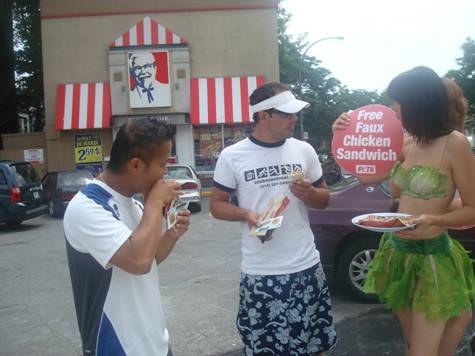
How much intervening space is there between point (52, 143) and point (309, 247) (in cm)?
1879

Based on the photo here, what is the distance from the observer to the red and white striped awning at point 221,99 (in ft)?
62.3

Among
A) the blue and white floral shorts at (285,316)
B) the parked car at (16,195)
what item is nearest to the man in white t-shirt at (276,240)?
the blue and white floral shorts at (285,316)

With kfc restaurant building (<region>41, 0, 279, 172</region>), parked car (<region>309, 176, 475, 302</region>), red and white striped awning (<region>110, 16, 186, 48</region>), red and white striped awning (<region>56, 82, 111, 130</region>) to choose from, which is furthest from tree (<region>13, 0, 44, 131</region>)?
parked car (<region>309, 176, 475, 302</region>)

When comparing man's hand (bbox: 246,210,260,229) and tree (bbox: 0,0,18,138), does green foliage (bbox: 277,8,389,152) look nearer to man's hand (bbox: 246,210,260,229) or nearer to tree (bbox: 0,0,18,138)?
tree (bbox: 0,0,18,138)

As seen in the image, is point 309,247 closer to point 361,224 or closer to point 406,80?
point 361,224

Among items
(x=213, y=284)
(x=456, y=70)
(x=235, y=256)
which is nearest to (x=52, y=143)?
(x=235, y=256)

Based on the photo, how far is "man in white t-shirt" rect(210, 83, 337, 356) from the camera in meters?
2.79

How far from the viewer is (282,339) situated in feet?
9.15

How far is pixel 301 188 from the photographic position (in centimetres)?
272

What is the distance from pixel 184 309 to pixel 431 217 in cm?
365

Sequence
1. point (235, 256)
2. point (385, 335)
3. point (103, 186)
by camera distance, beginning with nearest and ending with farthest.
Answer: point (103, 186) → point (385, 335) → point (235, 256)

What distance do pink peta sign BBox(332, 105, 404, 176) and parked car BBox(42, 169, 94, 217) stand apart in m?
12.1

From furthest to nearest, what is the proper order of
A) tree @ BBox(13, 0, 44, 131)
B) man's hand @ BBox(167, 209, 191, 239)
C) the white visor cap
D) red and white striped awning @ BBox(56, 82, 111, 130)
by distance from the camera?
tree @ BBox(13, 0, 44, 131), red and white striped awning @ BBox(56, 82, 111, 130), the white visor cap, man's hand @ BBox(167, 209, 191, 239)

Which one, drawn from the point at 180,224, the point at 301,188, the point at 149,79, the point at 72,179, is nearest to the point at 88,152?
the point at 149,79
